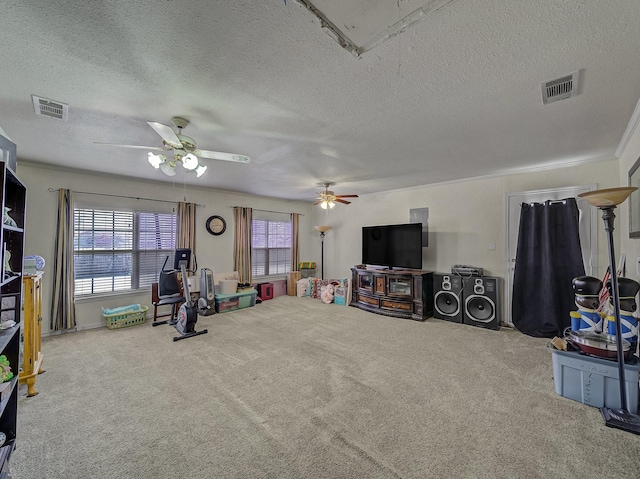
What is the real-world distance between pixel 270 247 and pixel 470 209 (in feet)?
14.5

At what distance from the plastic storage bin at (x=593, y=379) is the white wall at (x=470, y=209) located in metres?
1.95

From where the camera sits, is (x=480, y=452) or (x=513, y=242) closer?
(x=480, y=452)

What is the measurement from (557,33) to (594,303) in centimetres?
236

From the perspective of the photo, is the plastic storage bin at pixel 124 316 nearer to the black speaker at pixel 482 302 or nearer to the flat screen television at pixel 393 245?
the flat screen television at pixel 393 245

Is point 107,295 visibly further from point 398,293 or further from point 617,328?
point 617,328

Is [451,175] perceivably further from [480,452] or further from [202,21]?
[202,21]

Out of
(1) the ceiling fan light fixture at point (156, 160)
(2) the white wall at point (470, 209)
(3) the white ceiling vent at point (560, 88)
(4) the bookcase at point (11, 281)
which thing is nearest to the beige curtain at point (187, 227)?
(1) the ceiling fan light fixture at point (156, 160)

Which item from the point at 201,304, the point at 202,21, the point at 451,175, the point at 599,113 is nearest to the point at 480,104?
the point at 599,113

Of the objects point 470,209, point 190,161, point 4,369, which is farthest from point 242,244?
point 470,209

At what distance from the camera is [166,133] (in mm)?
2049

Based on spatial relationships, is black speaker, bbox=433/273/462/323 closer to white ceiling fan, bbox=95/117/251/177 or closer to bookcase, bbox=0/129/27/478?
white ceiling fan, bbox=95/117/251/177

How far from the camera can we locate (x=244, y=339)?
3611mm

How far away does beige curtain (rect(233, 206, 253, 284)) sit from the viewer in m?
5.77

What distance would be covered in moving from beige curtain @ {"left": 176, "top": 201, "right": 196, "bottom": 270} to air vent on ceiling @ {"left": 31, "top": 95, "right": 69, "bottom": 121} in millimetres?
2776
